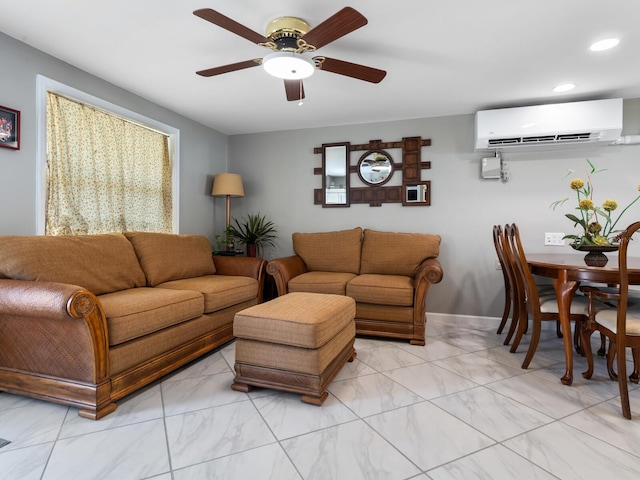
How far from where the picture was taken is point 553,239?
349 cm

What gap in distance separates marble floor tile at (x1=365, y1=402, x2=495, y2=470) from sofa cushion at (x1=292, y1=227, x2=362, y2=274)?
195 cm

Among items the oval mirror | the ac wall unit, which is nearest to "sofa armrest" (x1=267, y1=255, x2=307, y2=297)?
the oval mirror

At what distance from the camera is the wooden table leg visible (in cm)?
218

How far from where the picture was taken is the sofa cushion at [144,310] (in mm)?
1862

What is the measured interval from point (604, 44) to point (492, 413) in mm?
2454

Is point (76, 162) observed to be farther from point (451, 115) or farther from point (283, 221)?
point (451, 115)

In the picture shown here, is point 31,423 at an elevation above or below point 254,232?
below

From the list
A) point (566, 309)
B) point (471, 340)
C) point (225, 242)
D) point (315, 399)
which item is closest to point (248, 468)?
point (315, 399)

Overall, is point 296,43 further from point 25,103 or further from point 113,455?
point 113,455

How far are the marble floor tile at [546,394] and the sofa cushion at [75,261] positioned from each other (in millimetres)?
2668

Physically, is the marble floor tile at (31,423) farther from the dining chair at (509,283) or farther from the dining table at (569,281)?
the dining chair at (509,283)

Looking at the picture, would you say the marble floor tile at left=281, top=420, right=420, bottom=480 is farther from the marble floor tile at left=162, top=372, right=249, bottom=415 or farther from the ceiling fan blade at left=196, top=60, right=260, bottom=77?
the ceiling fan blade at left=196, top=60, right=260, bottom=77

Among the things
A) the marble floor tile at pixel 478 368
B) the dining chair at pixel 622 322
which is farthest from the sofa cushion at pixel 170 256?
the dining chair at pixel 622 322

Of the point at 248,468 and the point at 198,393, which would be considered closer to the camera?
the point at 248,468
